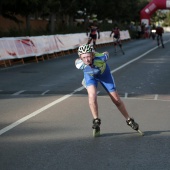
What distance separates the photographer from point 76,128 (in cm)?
817

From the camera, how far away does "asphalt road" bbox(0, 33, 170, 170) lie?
20.2ft

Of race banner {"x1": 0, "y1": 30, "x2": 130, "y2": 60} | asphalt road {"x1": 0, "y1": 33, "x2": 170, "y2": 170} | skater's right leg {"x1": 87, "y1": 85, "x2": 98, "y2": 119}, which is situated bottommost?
race banner {"x1": 0, "y1": 30, "x2": 130, "y2": 60}

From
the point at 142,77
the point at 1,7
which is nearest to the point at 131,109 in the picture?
the point at 142,77

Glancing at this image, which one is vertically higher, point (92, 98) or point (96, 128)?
point (92, 98)

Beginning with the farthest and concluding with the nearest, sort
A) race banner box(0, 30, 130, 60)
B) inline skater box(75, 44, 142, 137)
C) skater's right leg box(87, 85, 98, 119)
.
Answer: race banner box(0, 30, 130, 60)
skater's right leg box(87, 85, 98, 119)
inline skater box(75, 44, 142, 137)

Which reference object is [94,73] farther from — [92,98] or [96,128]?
[96,128]

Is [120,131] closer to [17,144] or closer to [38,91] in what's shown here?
[17,144]

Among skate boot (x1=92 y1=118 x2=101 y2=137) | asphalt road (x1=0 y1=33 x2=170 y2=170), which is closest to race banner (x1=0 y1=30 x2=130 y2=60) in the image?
asphalt road (x1=0 y1=33 x2=170 y2=170)

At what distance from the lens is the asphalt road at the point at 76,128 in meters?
6.14

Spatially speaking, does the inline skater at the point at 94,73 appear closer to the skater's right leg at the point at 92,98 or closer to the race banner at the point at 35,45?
the skater's right leg at the point at 92,98

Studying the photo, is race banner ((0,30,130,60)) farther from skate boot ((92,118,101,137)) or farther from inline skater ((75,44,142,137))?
skate boot ((92,118,101,137))

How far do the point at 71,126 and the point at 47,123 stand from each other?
499 mm

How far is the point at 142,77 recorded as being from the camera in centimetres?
1641

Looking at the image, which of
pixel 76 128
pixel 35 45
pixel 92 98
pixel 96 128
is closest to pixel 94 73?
pixel 92 98
